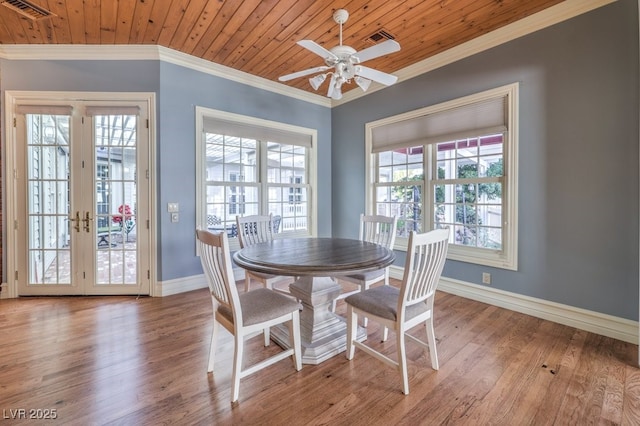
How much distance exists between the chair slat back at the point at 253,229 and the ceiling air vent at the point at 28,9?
246 cm

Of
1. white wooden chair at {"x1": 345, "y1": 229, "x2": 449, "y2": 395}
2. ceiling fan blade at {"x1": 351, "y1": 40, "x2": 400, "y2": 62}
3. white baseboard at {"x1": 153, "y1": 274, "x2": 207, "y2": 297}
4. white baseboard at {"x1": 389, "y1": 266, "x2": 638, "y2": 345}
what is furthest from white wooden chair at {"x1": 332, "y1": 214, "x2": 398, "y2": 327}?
white baseboard at {"x1": 153, "y1": 274, "x2": 207, "y2": 297}

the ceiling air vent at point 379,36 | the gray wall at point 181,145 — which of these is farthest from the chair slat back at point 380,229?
the gray wall at point 181,145

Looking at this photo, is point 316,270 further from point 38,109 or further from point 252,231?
point 38,109

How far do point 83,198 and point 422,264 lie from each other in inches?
144

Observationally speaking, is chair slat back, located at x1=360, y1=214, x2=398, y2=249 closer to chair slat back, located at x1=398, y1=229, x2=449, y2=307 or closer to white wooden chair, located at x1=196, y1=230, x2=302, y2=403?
chair slat back, located at x1=398, y1=229, x2=449, y2=307

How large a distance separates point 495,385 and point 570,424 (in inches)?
14.3

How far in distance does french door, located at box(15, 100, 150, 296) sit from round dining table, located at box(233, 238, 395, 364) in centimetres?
197

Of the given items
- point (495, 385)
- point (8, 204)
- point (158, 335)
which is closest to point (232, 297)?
point (158, 335)

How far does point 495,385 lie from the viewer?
1796 millimetres

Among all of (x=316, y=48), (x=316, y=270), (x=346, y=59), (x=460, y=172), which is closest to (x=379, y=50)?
(x=346, y=59)

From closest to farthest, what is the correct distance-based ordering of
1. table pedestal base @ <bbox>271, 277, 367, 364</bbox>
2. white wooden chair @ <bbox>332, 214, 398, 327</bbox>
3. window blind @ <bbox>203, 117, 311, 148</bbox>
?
table pedestal base @ <bbox>271, 277, 367, 364</bbox> < white wooden chair @ <bbox>332, 214, 398, 327</bbox> < window blind @ <bbox>203, 117, 311, 148</bbox>

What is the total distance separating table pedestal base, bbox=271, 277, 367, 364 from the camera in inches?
84.6

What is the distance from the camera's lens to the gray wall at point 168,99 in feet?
10.5

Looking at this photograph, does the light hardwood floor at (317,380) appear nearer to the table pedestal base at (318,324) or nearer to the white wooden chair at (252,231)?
A: the table pedestal base at (318,324)
